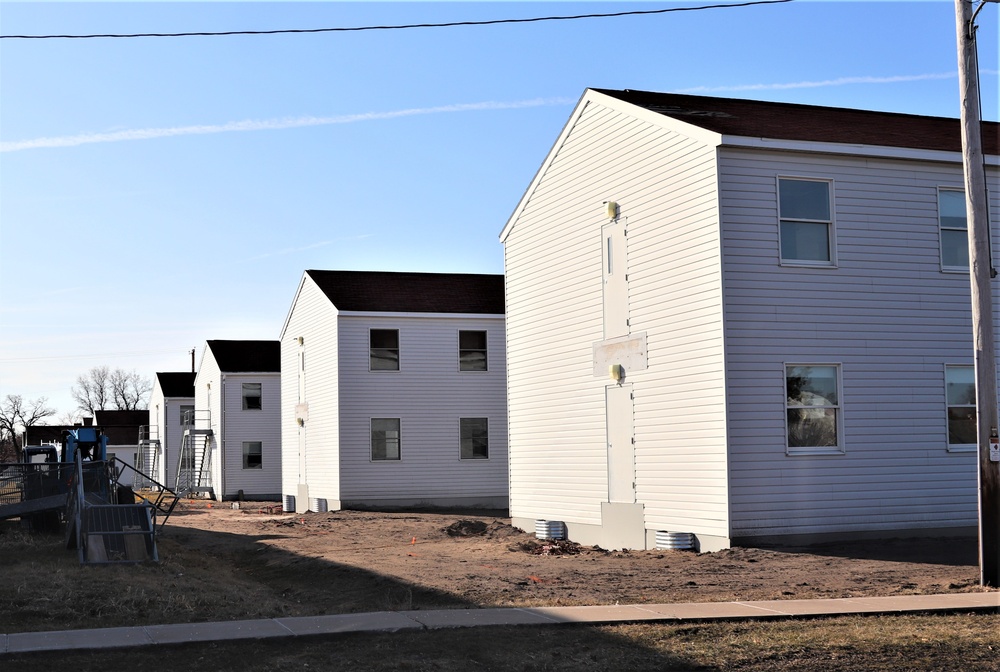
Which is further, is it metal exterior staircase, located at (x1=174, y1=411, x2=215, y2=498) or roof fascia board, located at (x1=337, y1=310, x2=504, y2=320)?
metal exterior staircase, located at (x1=174, y1=411, x2=215, y2=498)

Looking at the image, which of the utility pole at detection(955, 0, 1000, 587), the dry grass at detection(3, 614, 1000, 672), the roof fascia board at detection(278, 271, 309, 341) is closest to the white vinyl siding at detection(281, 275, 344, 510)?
the roof fascia board at detection(278, 271, 309, 341)

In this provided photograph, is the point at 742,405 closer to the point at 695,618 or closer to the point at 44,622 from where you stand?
the point at 695,618

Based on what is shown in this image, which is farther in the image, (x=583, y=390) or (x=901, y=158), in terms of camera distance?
(x=583, y=390)

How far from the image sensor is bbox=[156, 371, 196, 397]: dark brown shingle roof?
66.1 m

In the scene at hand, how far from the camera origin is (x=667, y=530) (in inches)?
782

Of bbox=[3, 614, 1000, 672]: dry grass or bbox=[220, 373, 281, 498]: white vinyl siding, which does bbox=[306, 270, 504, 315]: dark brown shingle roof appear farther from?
bbox=[3, 614, 1000, 672]: dry grass

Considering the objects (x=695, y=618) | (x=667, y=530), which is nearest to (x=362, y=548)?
(x=667, y=530)

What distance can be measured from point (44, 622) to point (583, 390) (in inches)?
508

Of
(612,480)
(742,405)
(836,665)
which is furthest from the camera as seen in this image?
(612,480)

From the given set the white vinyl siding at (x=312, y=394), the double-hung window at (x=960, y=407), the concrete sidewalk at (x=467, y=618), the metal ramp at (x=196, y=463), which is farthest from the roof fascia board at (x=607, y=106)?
the metal ramp at (x=196, y=463)

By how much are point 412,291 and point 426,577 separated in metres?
22.1

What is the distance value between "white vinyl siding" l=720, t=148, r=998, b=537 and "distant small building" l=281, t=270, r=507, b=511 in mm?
18932

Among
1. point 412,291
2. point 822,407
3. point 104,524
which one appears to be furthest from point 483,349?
point 822,407

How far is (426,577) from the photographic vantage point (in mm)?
16703
